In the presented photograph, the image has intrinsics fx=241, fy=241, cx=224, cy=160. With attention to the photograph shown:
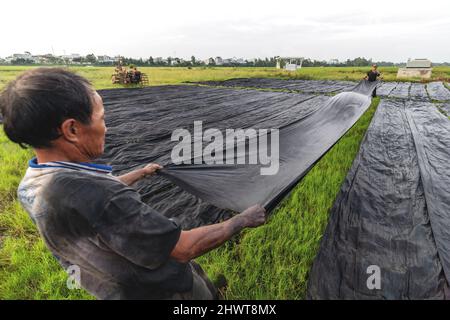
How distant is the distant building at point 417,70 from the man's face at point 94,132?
2524 centimetres

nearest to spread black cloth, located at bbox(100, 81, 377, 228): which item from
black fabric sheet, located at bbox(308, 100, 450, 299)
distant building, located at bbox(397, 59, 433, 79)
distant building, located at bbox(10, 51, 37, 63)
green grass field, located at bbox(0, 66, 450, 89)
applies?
black fabric sheet, located at bbox(308, 100, 450, 299)

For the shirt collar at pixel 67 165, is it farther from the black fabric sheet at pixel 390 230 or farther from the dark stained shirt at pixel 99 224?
the black fabric sheet at pixel 390 230

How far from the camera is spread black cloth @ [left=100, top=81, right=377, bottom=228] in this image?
1.69m

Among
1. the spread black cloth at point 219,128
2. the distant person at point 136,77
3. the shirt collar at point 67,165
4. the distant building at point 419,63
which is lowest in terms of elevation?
the spread black cloth at point 219,128

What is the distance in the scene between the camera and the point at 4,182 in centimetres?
248

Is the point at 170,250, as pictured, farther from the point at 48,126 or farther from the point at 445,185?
the point at 445,185

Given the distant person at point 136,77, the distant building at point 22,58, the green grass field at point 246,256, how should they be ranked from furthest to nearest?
the distant building at point 22,58, the distant person at point 136,77, the green grass field at point 246,256

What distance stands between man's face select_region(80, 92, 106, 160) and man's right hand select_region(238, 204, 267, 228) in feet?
1.96

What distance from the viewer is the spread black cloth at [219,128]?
1688 mm

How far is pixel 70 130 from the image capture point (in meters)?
0.70

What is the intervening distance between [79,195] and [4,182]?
266 centimetres

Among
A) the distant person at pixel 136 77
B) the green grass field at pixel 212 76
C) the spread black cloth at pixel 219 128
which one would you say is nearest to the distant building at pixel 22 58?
the green grass field at pixel 212 76

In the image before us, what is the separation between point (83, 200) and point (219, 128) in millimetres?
3829

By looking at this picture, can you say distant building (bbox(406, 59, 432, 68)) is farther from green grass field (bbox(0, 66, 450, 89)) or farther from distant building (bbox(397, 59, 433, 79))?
green grass field (bbox(0, 66, 450, 89))
